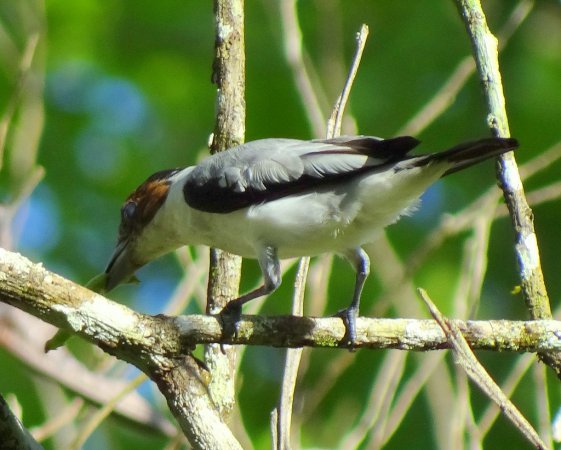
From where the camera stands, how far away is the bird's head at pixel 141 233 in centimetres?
459

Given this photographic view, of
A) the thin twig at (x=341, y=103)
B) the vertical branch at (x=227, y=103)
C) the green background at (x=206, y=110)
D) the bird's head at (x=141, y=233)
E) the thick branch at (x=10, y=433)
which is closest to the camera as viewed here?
the thick branch at (x=10, y=433)

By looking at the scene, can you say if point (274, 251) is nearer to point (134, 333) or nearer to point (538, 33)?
point (134, 333)

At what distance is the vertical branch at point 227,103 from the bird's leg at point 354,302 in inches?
22.1

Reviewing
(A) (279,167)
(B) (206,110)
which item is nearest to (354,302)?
(A) (279,167)

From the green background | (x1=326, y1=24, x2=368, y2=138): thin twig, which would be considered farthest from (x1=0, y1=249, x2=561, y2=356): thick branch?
the green background

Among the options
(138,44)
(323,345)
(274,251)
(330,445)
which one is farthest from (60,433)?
(138,44)

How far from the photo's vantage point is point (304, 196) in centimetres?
394

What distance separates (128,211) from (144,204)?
136 mm

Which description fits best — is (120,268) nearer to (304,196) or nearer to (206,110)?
(304,196)

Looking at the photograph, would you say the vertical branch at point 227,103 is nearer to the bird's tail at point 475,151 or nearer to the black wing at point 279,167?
the black wing at point 279,167

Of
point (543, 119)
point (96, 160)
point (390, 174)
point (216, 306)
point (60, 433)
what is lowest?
point (60, 433)

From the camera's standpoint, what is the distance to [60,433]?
5277 mm

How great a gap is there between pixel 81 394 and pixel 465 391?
2291 millimetres

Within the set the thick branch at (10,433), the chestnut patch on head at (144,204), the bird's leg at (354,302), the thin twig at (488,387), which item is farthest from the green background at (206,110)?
the thin twig at (488,387)
